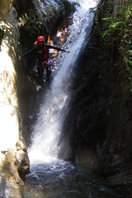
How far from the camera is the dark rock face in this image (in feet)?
20.9

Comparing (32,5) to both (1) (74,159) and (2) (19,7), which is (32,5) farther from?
(1) (74,159)

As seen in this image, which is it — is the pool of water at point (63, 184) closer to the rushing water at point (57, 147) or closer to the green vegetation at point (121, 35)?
the rushing water at point (57, 147)

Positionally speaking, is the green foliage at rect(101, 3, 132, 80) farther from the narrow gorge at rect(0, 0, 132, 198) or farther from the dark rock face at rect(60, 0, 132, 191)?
the dark rock face at rect(60, 0, 132, 191)

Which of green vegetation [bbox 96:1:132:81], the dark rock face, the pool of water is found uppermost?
green vegetation [bbox 96:1:132:81]

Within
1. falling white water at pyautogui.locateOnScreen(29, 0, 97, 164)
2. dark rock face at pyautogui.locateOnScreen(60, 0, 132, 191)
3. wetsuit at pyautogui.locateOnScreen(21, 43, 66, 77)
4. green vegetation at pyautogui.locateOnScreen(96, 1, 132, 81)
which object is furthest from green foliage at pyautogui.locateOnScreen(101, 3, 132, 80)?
falling white water at pyautogui.locateOnScreen(29, 0, 97, 164)

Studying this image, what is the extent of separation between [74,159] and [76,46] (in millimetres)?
5353

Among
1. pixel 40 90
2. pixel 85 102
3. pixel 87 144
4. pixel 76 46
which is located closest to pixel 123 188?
pixel 87 144

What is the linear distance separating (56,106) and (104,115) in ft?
8.53

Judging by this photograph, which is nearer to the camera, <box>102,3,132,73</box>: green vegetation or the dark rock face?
the dark rock face

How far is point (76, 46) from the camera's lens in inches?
448

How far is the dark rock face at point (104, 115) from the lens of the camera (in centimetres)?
636

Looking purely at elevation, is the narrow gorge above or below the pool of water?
above

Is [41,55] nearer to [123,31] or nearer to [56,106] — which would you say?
[56,106]

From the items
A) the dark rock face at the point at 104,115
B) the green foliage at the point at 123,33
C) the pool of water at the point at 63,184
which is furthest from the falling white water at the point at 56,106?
the green foliage at the point at 123,33
